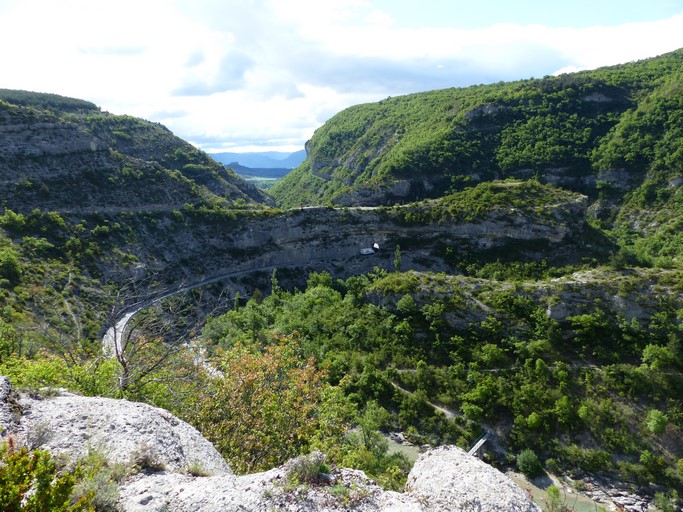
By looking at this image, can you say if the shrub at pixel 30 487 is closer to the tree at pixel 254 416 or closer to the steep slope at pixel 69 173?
the tree at pixel 254 416

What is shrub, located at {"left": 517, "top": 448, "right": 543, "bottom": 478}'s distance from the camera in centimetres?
2945

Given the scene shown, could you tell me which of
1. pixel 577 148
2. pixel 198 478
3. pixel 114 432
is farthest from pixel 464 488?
pixel 577 148

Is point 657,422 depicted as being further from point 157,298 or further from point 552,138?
point 552,138

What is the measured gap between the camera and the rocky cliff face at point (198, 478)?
29.0 feet

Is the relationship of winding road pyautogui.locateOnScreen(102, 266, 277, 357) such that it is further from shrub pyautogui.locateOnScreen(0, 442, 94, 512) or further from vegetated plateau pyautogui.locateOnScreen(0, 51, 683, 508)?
shrub pyautogui.locateOnScreen(0, 442, 94, 512)

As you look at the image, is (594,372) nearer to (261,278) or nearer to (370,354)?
(370,354)

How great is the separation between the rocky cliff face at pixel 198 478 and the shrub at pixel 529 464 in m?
22.3

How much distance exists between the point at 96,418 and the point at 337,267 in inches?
2262

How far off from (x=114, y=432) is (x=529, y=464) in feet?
98.8

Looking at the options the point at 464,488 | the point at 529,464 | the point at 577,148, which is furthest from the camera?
the point at 577,148

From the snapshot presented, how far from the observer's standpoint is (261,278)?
67.9m

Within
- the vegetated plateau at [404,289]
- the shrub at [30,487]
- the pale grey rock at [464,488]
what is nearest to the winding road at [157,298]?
the vegetated plateau at [404,289]

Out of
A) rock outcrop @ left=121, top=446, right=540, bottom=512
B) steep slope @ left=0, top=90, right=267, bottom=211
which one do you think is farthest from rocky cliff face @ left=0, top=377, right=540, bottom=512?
steep slope @ left=0, top=90, right=267, bottom=211

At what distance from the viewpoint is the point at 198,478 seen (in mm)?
9773
